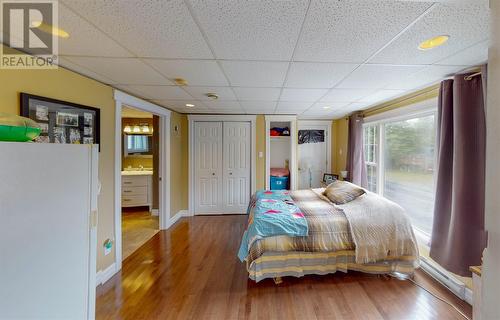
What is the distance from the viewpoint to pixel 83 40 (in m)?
1.36

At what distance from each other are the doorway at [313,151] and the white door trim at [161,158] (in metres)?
3.11

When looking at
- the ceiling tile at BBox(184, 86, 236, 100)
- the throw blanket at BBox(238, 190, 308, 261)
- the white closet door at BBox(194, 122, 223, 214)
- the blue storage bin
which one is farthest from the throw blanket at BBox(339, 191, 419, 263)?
the white closet door at BBox(194, 122, 223, 214)

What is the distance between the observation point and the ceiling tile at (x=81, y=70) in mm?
1703

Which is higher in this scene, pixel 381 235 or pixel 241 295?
pixel 381 235

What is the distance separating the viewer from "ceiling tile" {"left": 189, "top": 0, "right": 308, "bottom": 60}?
105 centimetres

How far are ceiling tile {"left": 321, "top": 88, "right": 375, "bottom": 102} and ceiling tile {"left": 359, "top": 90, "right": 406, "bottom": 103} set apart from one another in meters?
0.12

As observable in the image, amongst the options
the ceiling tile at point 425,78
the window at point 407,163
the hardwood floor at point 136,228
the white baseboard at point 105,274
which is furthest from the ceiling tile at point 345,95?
the hardwood floor at point 136,228

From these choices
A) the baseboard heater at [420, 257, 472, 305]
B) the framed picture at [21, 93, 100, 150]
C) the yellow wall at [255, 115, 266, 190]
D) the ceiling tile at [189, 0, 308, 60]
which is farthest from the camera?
the yellow wall at [255, 115, 266, 190]

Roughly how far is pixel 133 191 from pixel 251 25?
4582 millimetres

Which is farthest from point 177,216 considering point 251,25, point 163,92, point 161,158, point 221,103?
point 251,25

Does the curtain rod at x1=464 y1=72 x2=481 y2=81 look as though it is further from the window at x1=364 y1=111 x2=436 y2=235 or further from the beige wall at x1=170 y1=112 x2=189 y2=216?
the beige wall at x1=170 y1=112 x2=189 y2=216

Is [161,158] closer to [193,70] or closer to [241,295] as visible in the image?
[193,70]

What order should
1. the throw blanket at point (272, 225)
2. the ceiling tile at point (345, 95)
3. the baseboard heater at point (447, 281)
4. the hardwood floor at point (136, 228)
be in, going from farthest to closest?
the hardwood floor at point (136, 228)
the ceiling tile at point (345, 95)
the throw blanket at point (272, 225)
the baseboard heater at point (447, 281)

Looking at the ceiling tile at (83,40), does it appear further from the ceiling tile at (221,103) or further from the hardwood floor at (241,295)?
the hardwood floor at (241,295)
